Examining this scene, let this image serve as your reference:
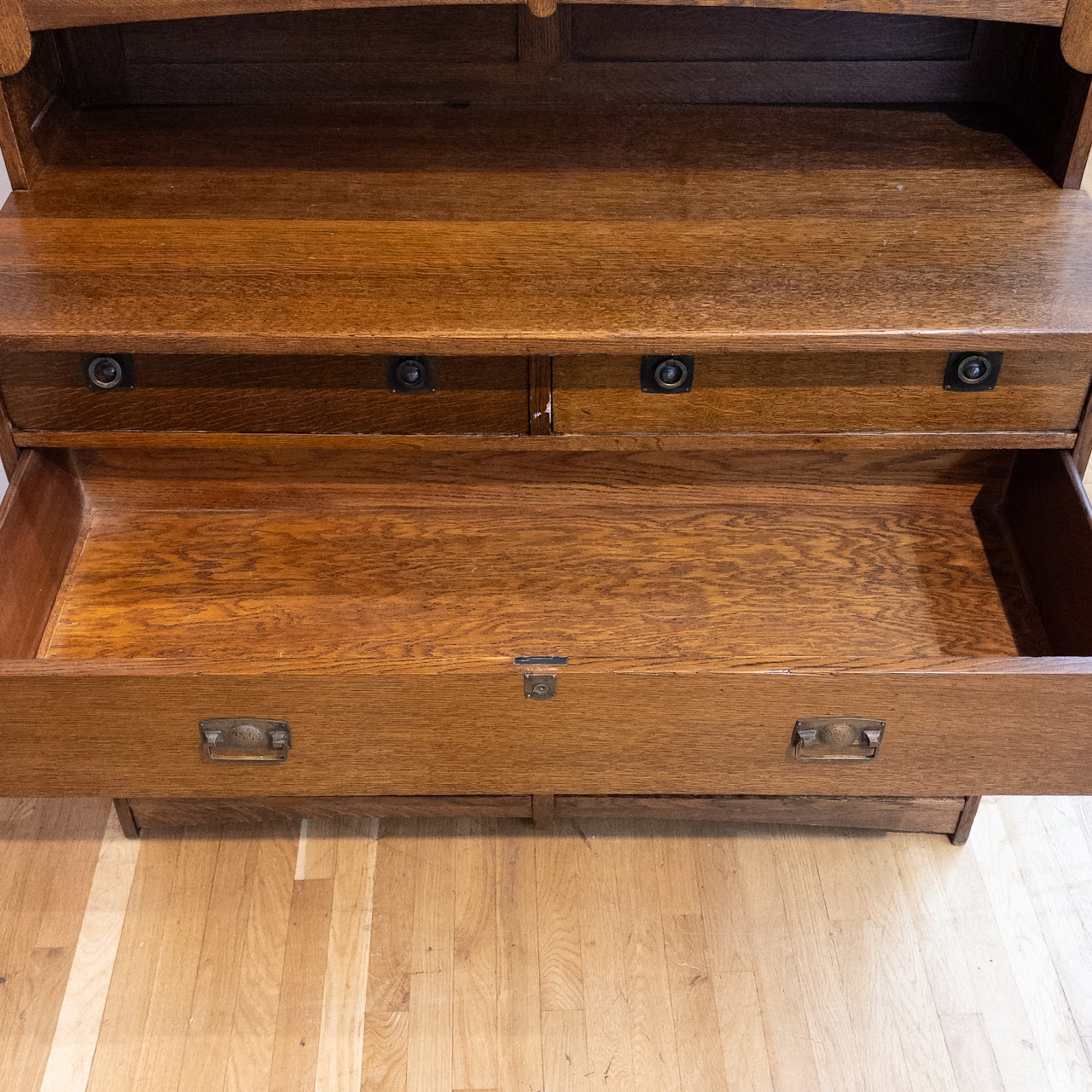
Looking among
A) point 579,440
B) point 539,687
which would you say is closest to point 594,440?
point 579,440

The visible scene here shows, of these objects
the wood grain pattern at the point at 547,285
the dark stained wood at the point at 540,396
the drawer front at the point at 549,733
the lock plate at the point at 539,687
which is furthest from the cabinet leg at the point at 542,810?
the wood grain pattern at the point at 547,285

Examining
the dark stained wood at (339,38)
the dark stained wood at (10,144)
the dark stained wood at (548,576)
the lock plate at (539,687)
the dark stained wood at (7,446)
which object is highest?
the dark stained wood at (339,38)

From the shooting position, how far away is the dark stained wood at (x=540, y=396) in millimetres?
1184

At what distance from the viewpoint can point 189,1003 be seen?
125 centimetres

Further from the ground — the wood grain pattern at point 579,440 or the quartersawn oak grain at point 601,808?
the wood grain pattern at point 579,440

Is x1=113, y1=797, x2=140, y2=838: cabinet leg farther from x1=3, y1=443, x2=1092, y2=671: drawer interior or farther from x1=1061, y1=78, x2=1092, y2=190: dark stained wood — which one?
x1=1061, y1=78, x2=1092, y2=190: dark stained wood

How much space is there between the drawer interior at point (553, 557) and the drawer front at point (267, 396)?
105mm

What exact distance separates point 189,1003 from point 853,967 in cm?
68

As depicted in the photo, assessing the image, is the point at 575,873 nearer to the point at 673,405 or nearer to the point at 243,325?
the point at 673,405

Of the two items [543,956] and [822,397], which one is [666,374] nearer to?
[822,397]

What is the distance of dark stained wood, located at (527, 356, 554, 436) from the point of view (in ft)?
3.88

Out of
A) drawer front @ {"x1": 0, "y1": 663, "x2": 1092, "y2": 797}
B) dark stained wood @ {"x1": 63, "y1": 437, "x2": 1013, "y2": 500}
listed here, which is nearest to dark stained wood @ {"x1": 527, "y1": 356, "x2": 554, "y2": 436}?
dark stained wood @ {"x1": 63, "y1": 437, "x2": 1013, "y2": 500}

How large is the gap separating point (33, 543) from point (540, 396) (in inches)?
20.9

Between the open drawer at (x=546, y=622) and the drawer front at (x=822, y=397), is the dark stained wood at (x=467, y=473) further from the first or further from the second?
the drawer front at (x=822, y=397)
